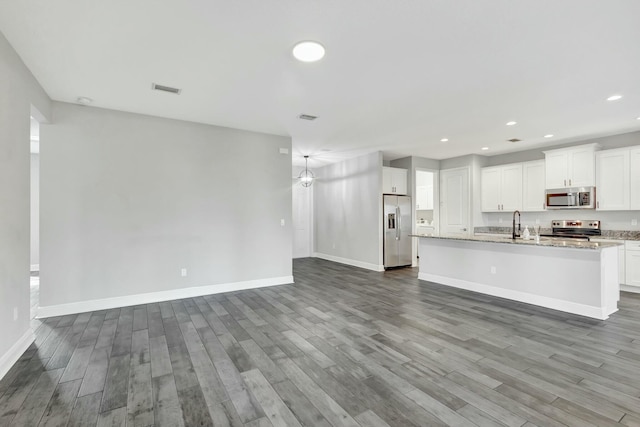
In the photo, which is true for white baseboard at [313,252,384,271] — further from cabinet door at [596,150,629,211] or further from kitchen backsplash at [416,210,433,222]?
cabinet door at [596,150,629,211]

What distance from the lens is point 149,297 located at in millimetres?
4461

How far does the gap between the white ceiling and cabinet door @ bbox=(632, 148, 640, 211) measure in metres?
0.79

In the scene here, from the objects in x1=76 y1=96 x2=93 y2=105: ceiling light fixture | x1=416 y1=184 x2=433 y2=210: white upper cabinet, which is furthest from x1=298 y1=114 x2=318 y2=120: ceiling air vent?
x1=416 y1=184 x2=433 y2=210: white upper cabinet

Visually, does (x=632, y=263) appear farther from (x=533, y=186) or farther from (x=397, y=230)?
(x=397, y=230)

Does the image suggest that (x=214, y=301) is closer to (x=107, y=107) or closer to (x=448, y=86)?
(x=107, y=107)

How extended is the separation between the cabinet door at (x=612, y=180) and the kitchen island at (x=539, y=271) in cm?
171

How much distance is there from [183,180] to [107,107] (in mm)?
1381

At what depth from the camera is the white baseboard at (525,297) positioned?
12.5 feet

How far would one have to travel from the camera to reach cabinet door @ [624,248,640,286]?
4914 mm

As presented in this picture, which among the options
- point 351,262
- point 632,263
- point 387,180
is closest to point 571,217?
point 632,263

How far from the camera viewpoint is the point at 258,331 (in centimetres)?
338

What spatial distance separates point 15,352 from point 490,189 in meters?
Answer: 8.42

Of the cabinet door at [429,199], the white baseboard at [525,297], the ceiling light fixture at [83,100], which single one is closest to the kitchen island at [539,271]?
the white baseboard at [525,297]

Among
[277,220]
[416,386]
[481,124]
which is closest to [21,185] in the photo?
[277,220]
